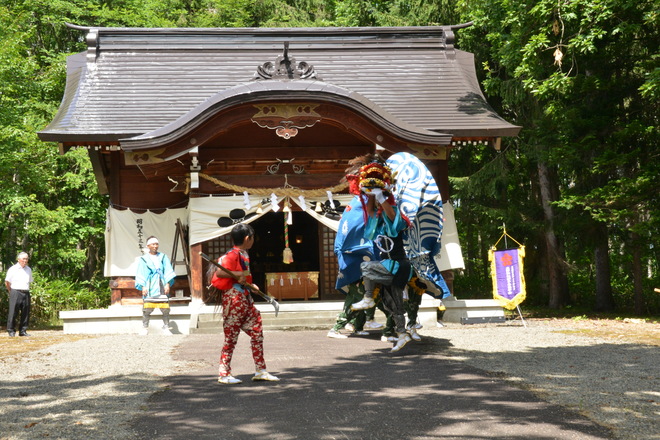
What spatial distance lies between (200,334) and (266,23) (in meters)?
17.9

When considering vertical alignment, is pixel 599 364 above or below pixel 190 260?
below

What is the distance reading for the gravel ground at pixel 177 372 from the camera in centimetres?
464

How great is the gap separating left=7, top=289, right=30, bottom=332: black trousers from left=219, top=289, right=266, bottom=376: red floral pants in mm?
8252

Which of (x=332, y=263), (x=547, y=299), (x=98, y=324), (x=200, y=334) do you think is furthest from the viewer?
(x=547, y=299)

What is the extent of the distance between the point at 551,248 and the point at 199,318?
1005 cm

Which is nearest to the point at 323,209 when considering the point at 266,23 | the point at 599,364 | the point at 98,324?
the point at 98,324

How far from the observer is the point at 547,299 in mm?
20312

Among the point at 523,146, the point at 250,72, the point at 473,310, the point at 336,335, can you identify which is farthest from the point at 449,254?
the point at 250,72

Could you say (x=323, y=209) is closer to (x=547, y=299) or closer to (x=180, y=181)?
(x=180, y=181)

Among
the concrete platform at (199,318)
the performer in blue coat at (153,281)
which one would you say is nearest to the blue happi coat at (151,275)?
the performer in blue coat at (153,281)

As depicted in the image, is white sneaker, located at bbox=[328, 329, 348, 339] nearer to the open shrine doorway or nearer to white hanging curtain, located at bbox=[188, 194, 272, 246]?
white hanging curtain, located at bbox=[188, 194, 272, 246]

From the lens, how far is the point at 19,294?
41.8ft

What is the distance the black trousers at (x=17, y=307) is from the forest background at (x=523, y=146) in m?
2.88

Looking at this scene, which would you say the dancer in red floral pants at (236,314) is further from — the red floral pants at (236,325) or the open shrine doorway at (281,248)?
the open shrine doorway at (281,248)
